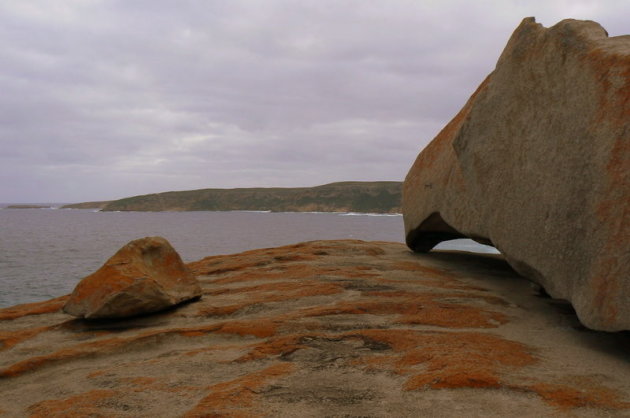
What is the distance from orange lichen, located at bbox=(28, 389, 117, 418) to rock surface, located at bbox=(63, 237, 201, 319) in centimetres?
222

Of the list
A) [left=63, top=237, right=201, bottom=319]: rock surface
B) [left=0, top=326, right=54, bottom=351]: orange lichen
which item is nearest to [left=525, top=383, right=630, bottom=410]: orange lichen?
[left=63, top=237, right=201, bottom=319]: rock surface

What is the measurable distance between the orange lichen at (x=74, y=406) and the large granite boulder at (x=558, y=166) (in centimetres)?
417

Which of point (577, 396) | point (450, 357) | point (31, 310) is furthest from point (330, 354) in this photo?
point (31, 310)

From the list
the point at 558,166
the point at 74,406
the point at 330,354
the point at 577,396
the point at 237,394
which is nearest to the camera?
the point at 577,396

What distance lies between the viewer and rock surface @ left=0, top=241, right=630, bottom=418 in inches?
141

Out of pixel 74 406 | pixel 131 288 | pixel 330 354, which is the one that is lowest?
pixel 74 406

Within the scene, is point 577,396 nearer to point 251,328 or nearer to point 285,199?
point 251,328

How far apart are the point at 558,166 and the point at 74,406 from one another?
5.00m

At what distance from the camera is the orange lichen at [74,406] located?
3777mm

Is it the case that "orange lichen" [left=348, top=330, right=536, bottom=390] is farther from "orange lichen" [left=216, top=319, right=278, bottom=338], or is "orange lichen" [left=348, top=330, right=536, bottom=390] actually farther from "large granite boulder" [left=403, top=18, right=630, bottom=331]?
"orange lichen" [left=216, top=319, right=278, bottom=338]

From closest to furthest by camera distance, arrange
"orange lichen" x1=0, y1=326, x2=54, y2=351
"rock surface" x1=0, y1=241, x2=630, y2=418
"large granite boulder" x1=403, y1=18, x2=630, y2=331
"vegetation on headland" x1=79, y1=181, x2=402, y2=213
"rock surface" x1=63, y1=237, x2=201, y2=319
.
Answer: "rock surface" x1=0, y1=241, x2=630, y2=418
"large granite boulder" x1=403, y1=18, x2=630, y2=331
"orange lichen" x1=0, y1=326, x2=54, y2=351
"rock surface" x1=63, y1=237, x2=201, y2=319
"vegetation on headland" x1=79, y1=181, x2=402, y2=213

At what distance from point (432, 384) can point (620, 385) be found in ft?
4.69

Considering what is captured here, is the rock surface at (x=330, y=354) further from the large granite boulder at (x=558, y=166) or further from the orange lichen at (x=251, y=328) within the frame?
the large granite boulder at (x=558, y=166)

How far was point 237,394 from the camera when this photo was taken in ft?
12.3
